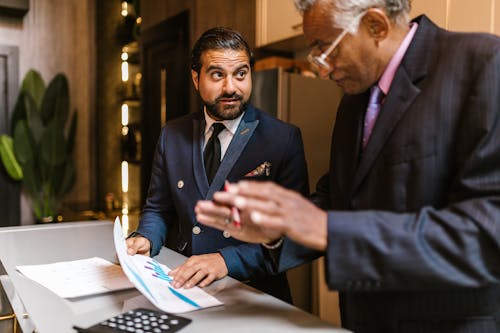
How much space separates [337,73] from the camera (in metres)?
1.00

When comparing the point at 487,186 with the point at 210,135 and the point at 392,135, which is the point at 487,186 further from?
the point at 210,135

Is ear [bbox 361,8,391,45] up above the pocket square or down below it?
above

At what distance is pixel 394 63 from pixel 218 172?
0.67 meters

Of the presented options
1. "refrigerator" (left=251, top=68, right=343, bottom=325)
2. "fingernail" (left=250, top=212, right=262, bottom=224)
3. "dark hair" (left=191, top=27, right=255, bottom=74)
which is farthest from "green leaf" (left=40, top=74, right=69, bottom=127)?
"fingernail" (left=250, top=212, right=262, bottom=224)

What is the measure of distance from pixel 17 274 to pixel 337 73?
3.01 ft

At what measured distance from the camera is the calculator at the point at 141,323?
804mm

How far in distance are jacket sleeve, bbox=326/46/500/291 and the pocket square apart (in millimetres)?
683

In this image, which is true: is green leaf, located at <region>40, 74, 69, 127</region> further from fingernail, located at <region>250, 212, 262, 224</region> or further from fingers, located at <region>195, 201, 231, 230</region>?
fingernail, located at <region>250, 212, 262, 224</region>

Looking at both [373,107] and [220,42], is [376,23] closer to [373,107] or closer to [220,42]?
[373,107]

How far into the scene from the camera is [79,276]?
114 centimetres

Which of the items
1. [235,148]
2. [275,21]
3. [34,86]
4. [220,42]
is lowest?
[235,148]

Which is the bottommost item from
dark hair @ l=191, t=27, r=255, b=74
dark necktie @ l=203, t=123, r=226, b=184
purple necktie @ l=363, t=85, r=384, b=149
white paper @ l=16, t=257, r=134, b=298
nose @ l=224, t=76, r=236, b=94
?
white paper @ l=16, t=257, r=134, b=298

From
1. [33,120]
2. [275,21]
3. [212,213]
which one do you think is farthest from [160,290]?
[33,120]

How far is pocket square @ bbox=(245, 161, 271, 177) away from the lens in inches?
57.4
